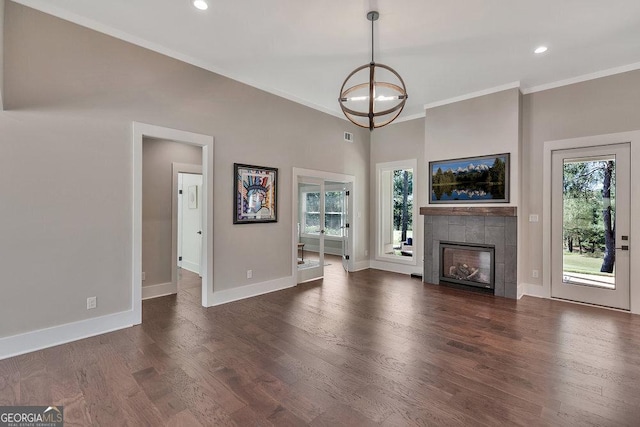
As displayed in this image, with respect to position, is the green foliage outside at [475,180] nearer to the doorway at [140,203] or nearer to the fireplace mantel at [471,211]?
the fireplace mantel at [471,211]

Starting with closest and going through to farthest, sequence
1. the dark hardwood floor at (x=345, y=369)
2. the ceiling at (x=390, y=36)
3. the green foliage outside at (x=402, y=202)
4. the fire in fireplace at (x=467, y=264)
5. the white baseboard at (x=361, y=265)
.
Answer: the dark hardwood floor at (x=345, y=369), the ceiling at (x=390, y=36), the fire in fireplace at (x=467, y=264), the green foliage outside at (x=402, y=202), the white baseboard at (x=361, y=265)

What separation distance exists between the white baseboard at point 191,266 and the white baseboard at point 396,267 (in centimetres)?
392

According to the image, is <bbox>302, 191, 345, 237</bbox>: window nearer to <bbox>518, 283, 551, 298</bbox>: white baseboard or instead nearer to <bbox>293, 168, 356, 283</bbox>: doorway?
<bbox>293, 168, 356, 283</bbox>: doorway

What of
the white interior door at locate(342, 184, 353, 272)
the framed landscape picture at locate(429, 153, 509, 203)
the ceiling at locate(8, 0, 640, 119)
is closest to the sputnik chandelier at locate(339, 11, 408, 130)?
the ceiling at locate(8, 0, 640, 119)

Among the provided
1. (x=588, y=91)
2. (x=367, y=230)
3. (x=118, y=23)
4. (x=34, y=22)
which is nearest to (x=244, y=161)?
(x=118, y=23)

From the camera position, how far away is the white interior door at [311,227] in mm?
5879

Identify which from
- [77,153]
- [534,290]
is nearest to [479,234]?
[534,290]

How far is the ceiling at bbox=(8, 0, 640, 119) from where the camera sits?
296 cm

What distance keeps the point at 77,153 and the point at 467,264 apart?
231 inches

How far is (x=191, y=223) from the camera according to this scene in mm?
6375

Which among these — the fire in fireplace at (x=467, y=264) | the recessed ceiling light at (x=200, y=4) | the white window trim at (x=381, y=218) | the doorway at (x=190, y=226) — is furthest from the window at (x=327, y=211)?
the recessed ceiling light at (x=200, y=4)

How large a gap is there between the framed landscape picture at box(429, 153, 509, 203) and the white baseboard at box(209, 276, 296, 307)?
3145 mm

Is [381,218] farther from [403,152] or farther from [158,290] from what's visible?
[158,290]

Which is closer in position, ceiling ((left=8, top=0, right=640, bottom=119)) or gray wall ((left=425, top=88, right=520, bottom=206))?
ceiling ((left=8, top=0, right=640, bottom=119))
